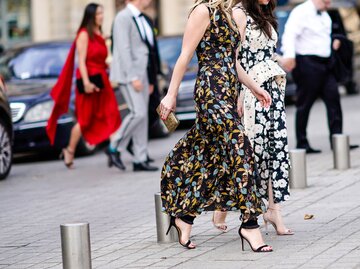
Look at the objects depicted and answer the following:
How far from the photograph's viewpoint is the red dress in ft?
46.6

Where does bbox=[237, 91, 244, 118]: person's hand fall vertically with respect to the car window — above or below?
above

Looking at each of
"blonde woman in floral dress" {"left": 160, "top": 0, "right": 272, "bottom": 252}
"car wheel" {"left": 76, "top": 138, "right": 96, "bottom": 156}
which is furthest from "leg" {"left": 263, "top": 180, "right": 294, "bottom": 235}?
"car wheel" {"left": 76, "top": 138, "right": 96, "bottom": 156}

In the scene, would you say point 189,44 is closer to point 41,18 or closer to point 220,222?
point 220,222

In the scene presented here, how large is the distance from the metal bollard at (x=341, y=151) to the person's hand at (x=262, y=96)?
13.3 feet

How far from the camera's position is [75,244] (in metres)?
6.86

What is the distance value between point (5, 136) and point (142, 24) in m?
1.95

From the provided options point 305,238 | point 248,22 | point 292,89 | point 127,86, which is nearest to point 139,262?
point 305,238

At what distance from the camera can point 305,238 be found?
8008 millimetres

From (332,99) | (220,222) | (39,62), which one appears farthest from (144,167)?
(220,222)

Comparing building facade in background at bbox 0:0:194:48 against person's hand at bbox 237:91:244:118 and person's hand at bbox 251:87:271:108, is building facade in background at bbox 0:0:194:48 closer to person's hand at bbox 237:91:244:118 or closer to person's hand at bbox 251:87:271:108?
person's hand at bbox 237:91:244:118

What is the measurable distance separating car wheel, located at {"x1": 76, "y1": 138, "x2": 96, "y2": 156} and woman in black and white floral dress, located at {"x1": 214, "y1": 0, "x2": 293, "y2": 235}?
26.1ft

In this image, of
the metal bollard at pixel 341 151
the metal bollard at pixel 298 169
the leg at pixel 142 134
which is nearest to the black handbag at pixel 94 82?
the leg at pixel 142 134

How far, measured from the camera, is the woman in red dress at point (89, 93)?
14.1 meters

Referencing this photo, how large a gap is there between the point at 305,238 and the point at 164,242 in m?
0.96
